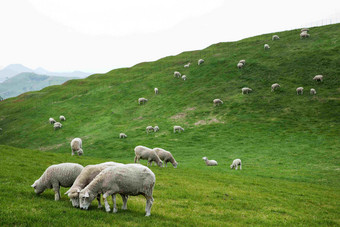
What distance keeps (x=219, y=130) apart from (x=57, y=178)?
1503 inches

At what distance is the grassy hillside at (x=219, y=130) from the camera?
43.8 feet

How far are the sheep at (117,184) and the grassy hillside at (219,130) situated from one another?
70cm

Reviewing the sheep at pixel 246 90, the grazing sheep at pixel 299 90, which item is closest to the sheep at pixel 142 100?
the sheep at pixel 246 90

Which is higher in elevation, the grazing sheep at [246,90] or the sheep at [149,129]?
the grazing sheep at [246,90]

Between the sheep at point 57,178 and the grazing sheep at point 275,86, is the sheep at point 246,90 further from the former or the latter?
the sheep at point 57,178

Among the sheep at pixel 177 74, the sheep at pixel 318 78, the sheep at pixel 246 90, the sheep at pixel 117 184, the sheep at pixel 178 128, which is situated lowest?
the sheep at pixel 178 128

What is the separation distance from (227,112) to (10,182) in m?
45.7

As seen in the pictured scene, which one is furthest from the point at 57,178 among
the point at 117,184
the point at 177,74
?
the point at 177,74

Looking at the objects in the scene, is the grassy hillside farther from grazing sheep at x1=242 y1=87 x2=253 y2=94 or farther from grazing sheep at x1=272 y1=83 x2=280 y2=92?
grazing sheep at x1=242 y1=87 x2=253 y2=94

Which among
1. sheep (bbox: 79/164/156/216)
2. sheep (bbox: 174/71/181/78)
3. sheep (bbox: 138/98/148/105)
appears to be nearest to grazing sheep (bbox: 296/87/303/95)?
sheep (bbox: 174/71/181/78)

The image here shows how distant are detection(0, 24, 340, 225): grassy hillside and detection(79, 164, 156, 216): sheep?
70cm

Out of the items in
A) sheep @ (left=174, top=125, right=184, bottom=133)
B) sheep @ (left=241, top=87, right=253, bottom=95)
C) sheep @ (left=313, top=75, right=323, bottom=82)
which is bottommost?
sheep @ (left=174, top=125, right=184, bottom=133)

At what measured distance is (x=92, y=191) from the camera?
9.62 metres

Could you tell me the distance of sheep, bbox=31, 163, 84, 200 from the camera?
36.3ft
